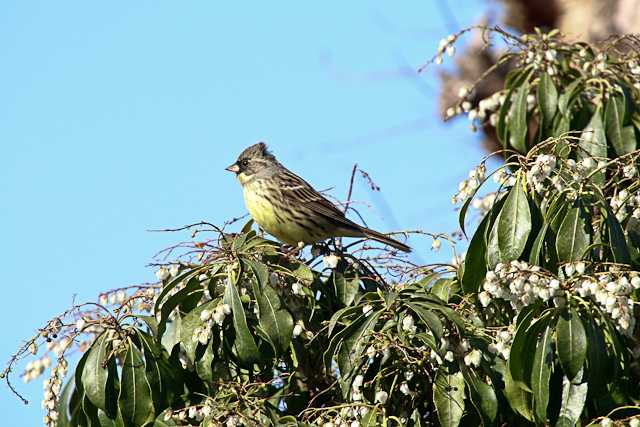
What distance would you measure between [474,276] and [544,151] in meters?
0.74

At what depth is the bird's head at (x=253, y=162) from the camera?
1001 cm

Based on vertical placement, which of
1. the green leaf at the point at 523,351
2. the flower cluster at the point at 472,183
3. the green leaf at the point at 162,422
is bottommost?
the green leaf at the point at 523,351

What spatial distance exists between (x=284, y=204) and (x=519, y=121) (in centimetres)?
250

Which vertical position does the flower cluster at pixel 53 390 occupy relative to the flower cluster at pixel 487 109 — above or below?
below

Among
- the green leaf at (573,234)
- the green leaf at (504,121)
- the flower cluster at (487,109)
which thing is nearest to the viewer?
the green leaf at (573,234)

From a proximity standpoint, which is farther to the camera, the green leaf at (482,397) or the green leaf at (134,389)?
the green leaf at (134,389)

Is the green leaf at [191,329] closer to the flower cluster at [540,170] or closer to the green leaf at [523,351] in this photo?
the green leaf at [523,351]

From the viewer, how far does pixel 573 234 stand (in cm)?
534

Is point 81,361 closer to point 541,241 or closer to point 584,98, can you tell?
point 541,241

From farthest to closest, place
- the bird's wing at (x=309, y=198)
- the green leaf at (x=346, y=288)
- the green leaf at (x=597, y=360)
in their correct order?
the bird's wing at (x=309, y=198)
the green leaf at (x=346, y=288)
the green leaf at (x=597, y=360)

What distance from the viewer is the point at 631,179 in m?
5.86

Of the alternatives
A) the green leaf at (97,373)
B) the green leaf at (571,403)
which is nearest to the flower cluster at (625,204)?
the green leaf at (571,403)

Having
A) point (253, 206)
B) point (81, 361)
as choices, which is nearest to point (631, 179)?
point (81, 361)

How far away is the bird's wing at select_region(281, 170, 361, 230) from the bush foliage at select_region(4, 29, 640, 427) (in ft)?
7.81
